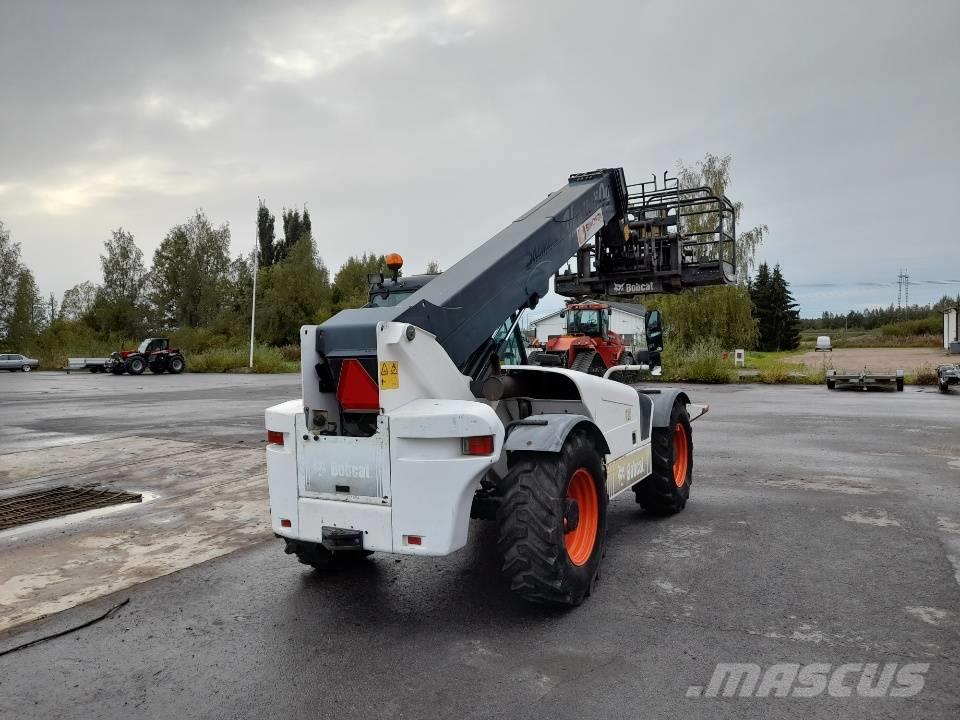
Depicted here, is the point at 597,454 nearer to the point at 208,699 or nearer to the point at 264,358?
the point at 208,699

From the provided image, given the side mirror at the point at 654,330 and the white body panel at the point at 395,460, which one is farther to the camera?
the side mirror at the point at 654,330

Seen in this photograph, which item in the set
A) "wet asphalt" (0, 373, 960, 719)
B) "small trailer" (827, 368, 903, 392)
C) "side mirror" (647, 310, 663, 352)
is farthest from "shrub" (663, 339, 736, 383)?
"wet asphalt" (0, 373, 960, 719)

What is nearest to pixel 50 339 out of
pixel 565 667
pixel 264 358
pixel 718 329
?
pixel 264 358

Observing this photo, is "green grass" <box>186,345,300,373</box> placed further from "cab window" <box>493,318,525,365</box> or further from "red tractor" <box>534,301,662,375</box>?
"cab window" <box>493,318,525,365</box>

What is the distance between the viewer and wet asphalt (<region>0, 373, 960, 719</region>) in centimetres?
333

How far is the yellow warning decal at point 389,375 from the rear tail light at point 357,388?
22 cm

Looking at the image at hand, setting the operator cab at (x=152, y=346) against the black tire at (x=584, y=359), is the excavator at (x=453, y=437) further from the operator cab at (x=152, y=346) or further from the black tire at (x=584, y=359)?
the operator cab at (x=152, y=346)

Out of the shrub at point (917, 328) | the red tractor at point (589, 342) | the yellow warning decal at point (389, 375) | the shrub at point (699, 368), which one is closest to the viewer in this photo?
the yellow warning decal at point (389, 375)

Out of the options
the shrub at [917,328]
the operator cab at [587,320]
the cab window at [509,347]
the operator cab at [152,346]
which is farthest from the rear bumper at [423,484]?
the shrub at [917,328]

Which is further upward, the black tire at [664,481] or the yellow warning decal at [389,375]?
the yellow warning decal at [389,375]

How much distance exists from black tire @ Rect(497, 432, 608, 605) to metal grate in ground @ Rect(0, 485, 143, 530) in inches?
207

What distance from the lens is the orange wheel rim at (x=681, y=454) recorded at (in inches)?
277

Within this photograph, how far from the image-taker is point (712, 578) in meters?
4.90

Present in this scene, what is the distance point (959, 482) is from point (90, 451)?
1184 cm
